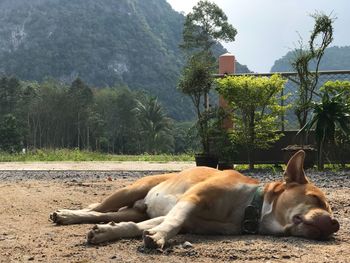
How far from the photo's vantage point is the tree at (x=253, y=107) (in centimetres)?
1098

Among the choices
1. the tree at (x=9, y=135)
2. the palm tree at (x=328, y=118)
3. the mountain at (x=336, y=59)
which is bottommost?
the tree at (x=9, y=135)

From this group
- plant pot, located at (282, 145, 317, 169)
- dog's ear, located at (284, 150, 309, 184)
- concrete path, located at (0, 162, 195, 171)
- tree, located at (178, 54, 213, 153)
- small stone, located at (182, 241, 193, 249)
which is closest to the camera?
small stone, located at (182, 241, 193, 249)

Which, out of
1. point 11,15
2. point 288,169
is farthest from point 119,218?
point 11,15

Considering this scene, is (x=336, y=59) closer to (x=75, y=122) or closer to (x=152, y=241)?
(x=75, y=122)

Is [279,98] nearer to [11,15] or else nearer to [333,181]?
[333,181]

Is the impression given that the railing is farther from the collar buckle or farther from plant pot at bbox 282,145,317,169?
the collar buckle

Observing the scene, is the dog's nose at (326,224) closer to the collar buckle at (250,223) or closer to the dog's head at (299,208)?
the dog's head at (299,208)

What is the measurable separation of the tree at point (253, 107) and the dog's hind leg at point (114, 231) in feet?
25.5

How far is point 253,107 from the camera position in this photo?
11039 millimetres

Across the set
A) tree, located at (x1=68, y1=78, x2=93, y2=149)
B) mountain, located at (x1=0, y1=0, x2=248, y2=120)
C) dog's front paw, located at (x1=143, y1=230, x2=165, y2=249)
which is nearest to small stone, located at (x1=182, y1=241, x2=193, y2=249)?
dog's front paw, located at (x1=143, y1=230, x2=165, y2=249)

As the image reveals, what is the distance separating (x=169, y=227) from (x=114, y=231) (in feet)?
1.24

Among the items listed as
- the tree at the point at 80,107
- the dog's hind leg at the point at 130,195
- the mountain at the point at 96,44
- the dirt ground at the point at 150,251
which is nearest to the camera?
the dirt ground at the point at 150,251

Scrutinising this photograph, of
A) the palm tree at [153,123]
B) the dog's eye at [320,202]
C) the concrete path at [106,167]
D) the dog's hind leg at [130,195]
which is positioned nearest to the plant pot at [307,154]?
the concrete path at [106,167]

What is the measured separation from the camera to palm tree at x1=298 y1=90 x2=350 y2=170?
10094mm
